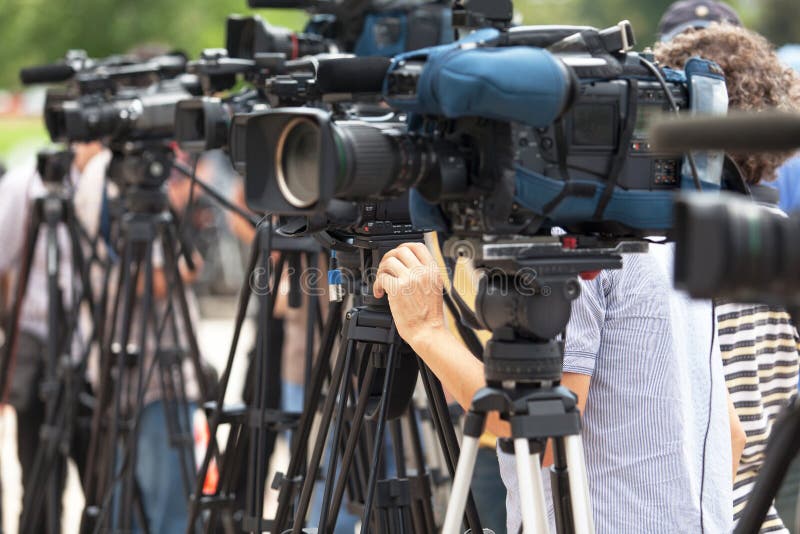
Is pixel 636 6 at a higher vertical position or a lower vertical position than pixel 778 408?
lower

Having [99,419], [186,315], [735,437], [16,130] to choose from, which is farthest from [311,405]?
[16,130]

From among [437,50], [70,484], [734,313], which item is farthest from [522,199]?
[70,484]

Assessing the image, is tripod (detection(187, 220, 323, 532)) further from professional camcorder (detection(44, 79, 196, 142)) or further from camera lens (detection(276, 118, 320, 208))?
camera lens (detection(276, 118, 320, 208))

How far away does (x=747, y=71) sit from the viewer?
254 cm

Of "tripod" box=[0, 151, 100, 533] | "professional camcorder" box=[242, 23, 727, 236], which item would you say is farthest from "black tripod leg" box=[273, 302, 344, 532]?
"tripod" box=[0, 151, 100, 533]

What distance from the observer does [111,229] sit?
459 centimetres

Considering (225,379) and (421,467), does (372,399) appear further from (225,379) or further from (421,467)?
(225,379)

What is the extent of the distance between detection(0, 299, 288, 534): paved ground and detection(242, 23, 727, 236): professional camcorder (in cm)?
343

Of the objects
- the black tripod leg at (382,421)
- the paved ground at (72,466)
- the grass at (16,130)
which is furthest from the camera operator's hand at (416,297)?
the grass at (16,130)

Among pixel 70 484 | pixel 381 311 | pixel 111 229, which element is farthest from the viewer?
pixel 70 484

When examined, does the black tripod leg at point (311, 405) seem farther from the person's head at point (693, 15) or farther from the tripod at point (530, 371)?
the person's head at point (693, 15)

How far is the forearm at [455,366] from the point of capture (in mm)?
2078

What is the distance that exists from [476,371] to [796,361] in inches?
36.8

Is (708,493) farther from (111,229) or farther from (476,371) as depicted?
(111,229)
